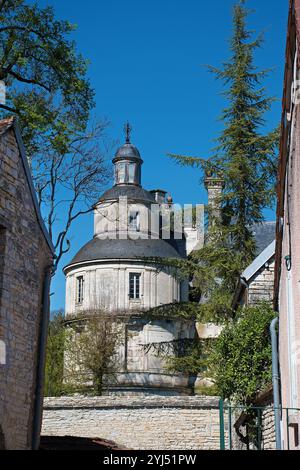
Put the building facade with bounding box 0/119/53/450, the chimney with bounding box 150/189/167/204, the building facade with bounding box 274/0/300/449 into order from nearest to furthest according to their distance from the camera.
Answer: the building facade with bounding box 274/0/300/449 < the building facade with bounding box 0/119/53/450 < the chimney with bounding box 150/189/167/204

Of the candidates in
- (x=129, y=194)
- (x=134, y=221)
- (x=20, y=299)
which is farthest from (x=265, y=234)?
(x=20, y=299)

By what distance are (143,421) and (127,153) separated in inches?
1301

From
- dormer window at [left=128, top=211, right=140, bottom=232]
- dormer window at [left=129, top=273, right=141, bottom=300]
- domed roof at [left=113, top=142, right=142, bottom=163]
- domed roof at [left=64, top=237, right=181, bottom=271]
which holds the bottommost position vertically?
dormer window at [left=129, top=273, right=141, bottom=300]

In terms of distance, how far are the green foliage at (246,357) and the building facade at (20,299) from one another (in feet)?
28.7

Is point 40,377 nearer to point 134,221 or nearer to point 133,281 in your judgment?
point 133,281

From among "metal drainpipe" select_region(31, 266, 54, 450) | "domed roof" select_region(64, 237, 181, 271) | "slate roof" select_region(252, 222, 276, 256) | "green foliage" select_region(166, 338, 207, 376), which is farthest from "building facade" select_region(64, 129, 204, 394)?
"metal drainpipe" select_region(31, 266, 54, 450)

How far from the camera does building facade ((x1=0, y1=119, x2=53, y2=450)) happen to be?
11930mm

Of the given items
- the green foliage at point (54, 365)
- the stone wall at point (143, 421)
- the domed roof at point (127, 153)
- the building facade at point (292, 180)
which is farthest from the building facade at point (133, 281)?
the building facade at point (292, 180)

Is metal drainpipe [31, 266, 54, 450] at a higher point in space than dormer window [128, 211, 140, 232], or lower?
lower

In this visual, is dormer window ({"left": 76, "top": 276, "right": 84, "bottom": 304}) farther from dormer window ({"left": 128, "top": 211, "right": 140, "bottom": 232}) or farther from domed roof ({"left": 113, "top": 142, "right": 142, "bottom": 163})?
domed roof ({"left": 113, "top": 142, "right": 142, "bottom": 163})

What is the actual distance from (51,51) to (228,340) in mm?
9362

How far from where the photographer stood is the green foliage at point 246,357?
20812 millimetres

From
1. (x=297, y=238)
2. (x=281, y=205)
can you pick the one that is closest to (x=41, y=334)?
(x=281, y=205)

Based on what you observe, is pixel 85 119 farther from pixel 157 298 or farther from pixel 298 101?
pixel 157 298
